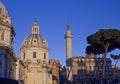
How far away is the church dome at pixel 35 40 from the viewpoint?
8776 cm

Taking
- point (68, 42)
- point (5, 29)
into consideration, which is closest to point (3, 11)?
point (5, 29)

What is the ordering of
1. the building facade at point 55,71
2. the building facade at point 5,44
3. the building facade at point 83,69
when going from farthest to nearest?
1. the building facade at point 55,71
2. the building facade at point 83,69
3. the building facade at point 5,44

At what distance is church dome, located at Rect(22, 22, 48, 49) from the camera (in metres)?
87.8

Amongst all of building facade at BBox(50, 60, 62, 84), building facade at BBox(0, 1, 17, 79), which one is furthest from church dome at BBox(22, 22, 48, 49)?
building facade at BBox(0, 1, 17, 79)

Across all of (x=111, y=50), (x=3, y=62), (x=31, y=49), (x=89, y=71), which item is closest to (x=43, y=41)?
(x=31, y=49)

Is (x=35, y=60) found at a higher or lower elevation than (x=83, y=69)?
higher

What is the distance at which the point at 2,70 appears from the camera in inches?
1951

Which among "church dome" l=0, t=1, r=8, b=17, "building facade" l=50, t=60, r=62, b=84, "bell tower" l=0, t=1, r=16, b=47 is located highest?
"church dome" l=0, t=1, r=8, b=17

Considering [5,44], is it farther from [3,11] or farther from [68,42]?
[68,42]

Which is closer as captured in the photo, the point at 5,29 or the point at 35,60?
the point at 5,29

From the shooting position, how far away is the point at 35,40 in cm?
8862

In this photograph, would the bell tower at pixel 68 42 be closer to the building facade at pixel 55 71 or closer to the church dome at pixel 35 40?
the building facade at pixel 55 71

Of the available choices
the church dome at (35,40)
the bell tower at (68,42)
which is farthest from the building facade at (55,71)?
the church dome at (35,40)

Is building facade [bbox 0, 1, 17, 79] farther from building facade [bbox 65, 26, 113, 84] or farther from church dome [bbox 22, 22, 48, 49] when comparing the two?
building facade [bbox 65, 26, 113, 84]
